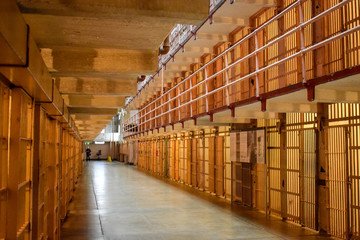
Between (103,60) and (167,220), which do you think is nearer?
(103,60)

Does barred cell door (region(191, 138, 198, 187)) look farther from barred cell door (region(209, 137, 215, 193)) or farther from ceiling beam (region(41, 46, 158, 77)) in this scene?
ceiling beam (region(41, 46, 158, 77))

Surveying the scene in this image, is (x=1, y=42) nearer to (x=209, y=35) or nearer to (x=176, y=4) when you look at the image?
(x=176, y=4)

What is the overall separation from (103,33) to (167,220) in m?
6.30

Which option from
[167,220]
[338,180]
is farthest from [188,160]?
[338,180]

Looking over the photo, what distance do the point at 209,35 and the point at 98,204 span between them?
6.66 metres

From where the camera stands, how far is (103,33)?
4.77 metres

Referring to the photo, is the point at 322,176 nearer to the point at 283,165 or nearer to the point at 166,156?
the point at 283,165

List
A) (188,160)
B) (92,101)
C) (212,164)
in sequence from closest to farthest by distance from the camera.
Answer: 1. (92,101)
2. (212,164)
3. (188,160)

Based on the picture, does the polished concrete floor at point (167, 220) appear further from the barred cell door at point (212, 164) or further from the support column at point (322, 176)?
the barred cell door at point (212, 164)

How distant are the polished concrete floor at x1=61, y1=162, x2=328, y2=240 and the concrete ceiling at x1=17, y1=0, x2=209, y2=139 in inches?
127

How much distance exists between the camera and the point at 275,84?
10070 mm

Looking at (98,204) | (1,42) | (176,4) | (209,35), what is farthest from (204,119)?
(1,42)

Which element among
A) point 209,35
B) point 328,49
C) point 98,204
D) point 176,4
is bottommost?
point 98,204

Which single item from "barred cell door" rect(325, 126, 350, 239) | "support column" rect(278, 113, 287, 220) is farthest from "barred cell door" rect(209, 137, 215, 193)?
"barred cell door" rect(325, 126, 350, 239)
